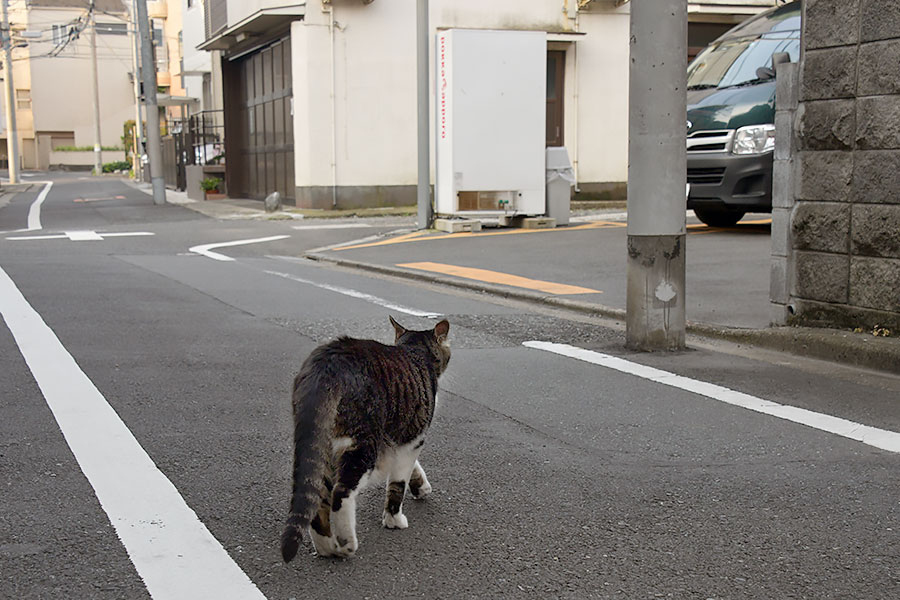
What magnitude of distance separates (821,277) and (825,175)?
775 mm

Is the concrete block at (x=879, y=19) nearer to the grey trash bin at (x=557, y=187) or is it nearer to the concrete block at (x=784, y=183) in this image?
the concrete block at (x=784, y=183)

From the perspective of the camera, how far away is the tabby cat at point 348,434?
10.2ft

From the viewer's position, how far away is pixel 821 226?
7414mm

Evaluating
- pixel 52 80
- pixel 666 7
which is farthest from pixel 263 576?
pixel 52 80

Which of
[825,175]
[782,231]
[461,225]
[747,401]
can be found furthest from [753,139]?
[747,401]

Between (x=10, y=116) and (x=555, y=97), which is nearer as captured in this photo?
(x=555, y=97)

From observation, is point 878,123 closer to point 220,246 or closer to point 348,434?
point 348,434

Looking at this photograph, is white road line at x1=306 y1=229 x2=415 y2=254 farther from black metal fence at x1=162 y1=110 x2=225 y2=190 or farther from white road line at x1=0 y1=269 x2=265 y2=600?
black metal fence at x1=162 y1=110 x2=225 y2=190

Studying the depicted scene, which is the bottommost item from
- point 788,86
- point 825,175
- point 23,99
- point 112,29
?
point 825,175

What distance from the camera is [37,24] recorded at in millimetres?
A: 80250

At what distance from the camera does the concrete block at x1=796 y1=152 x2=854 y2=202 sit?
7184mm

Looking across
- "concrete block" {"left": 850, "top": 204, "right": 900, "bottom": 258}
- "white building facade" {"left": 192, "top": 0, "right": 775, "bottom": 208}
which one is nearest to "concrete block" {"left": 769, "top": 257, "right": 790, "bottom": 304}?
"concrete block" {"left": 850, "top": 204, "right": 900, "bottom": 258}

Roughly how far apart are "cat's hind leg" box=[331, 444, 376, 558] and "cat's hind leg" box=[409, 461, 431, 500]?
672mm

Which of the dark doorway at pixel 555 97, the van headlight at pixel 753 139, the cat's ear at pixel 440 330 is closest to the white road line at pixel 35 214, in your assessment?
the dark doorway at pixel 555 97
